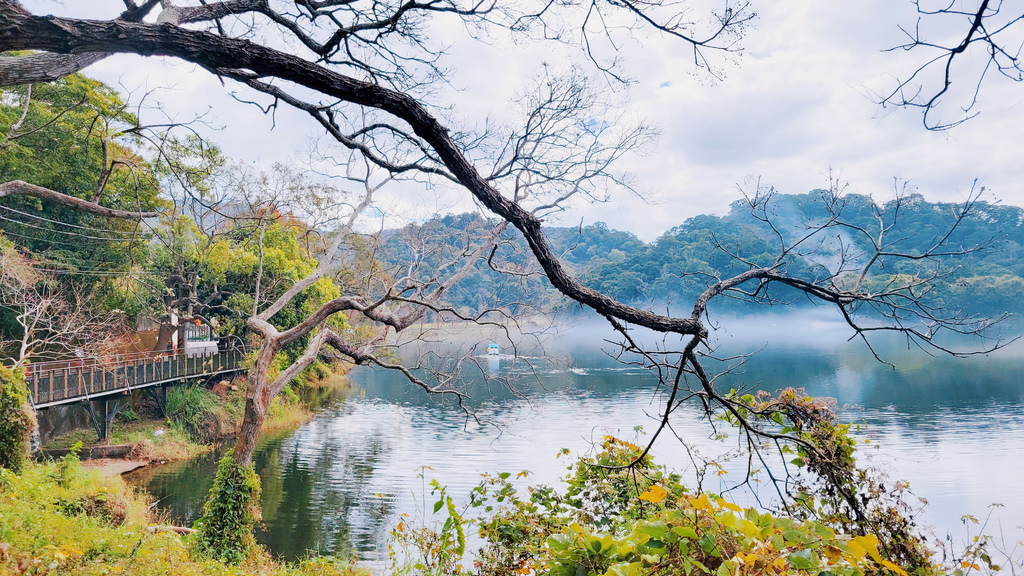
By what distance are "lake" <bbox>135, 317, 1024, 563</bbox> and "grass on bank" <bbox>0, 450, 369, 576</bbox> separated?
184 cm

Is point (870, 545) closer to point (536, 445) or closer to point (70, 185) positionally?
point (536, 445)

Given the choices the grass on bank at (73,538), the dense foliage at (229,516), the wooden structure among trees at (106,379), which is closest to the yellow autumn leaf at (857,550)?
the grass on bank at (73,538)

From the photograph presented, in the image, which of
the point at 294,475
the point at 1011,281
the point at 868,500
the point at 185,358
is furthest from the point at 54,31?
the point at 1011,281

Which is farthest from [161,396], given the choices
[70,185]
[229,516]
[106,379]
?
[229,516]

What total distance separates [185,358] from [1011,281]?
45555mm

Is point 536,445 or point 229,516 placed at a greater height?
point 229,516

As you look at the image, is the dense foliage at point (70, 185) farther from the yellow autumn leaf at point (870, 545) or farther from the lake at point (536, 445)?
the yellow autumn leaf at point (870, 545)

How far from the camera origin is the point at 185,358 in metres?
16.9

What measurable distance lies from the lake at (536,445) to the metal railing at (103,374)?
2.39 metres

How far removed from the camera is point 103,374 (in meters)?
13.1

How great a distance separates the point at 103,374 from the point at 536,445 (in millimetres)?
10364

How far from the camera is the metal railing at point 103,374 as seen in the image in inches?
449

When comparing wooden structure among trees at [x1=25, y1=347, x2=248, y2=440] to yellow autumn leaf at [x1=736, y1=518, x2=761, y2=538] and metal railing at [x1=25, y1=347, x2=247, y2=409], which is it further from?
yellow autumn leaf at [x1=736, y1=518, x2=761, y2=538]

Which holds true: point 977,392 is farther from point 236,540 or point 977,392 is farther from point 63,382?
point 63,382
